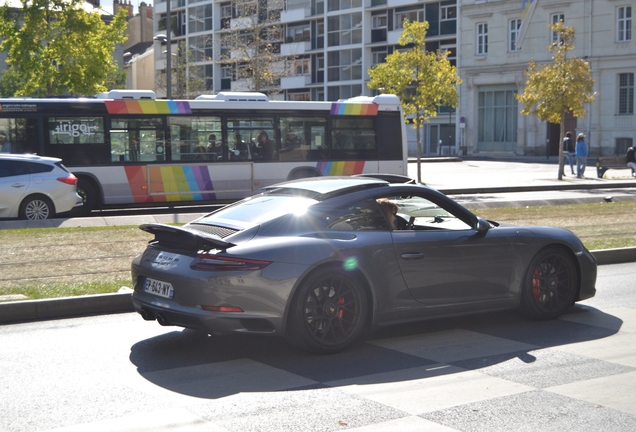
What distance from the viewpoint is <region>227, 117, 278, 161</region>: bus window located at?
23453mm

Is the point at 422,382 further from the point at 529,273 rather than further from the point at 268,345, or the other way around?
the point at 529,273

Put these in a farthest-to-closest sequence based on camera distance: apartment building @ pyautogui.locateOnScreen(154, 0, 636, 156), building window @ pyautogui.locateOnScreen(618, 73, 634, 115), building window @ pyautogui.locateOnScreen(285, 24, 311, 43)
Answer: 1. building window @ pyautogui.locateOnScreen(285, 24, 311, 43)
2. apartment building @ pyautogui.locateOnScreen(154, 0, 636, 156)
3. building window @ pyautogui.locateOnScreen(618, 73, 634, 115)

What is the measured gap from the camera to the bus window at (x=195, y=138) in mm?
22672

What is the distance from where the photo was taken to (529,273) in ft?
27.0

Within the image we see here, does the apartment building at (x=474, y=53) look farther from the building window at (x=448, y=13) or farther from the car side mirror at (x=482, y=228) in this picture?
the car side mirror at (x=482, y=228)

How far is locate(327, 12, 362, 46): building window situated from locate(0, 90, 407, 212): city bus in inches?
1752

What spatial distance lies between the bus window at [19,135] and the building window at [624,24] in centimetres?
4092

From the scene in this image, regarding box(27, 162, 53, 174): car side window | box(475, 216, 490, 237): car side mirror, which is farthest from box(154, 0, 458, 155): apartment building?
box(475, 216, 490, 237): car side mirror

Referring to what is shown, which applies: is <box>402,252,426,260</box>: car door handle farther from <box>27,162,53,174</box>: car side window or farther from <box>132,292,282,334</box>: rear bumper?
<box>27,162,53,174</box>: car side window

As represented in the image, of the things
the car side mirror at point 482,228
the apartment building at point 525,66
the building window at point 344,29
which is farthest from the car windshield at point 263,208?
the building window at point 344,29

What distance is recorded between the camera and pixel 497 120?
59188mm

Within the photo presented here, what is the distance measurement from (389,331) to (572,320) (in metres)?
1.87

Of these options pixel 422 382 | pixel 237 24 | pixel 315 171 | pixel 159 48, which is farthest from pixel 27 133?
pixel 159 48

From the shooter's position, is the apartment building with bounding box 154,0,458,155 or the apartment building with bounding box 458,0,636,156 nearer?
the apartment building with bounding box 458,0,636,156
